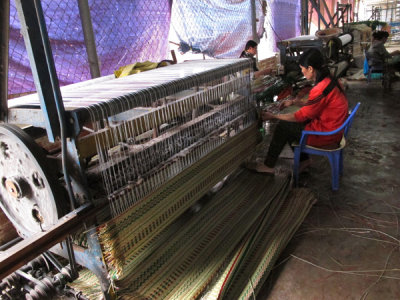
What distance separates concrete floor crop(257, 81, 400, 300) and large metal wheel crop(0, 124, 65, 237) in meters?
1.39

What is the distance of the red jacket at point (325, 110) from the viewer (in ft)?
9.80

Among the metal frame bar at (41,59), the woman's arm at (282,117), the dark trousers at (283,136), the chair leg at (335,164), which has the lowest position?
the chair leg at (335,164)

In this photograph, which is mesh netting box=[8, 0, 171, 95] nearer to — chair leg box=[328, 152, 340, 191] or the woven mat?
the woven mat

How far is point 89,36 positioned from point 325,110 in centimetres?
231

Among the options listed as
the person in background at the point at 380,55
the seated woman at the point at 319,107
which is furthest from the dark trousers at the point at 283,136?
the person in background at the point at 380,55

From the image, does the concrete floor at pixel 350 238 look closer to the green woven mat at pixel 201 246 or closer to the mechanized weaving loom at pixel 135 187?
the mechanized weaving loom at pixel 135 187

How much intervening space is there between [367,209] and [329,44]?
4.17m

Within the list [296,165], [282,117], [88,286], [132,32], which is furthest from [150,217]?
[132,32]

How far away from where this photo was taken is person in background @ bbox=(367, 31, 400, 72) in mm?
6859

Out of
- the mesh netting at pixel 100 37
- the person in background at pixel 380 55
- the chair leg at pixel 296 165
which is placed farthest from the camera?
the person in background at pixel 380 55

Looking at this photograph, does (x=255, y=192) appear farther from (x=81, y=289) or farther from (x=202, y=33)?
(x=202, y=33)

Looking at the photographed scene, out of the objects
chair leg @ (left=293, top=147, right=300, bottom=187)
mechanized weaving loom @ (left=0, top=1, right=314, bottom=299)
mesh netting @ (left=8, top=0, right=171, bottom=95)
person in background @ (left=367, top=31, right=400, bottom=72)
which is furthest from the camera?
person in background @ (left=367, top=31, right=400, bottom=72)

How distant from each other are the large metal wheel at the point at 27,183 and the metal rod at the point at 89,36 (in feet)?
5.61

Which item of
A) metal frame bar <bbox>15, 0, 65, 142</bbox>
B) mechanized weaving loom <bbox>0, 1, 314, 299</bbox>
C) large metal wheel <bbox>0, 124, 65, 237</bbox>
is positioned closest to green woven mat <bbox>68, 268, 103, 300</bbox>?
mechanized weaving loom <bbox>0, 1, 314, 299</bbox>
